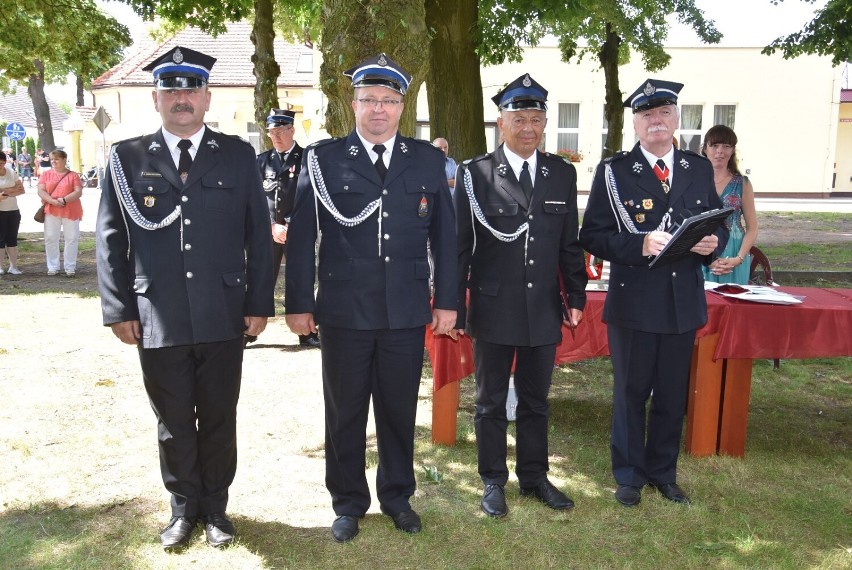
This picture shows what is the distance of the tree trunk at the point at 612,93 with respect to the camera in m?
18.3

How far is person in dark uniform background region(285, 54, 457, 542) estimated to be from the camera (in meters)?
3.82

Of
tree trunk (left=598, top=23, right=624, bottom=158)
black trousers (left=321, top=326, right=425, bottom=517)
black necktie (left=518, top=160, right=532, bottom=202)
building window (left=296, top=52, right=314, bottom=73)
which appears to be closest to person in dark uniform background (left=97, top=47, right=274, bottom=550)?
black trousers (left=321, top=326, right=425, bottom=517)

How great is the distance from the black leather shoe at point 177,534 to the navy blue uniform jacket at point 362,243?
44.4 inches

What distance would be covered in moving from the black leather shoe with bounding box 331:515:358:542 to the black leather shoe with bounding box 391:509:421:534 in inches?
8.2

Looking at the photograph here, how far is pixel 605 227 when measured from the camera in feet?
14.4

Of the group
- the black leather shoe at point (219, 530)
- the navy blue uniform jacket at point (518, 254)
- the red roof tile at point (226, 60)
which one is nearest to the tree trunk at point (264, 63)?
the navy blue uniform jacket at point (518, 254)

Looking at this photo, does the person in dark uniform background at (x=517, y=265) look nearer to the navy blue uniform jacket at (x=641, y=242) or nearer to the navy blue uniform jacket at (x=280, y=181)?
the navy blue uniform jacket at (x=641, y=242)

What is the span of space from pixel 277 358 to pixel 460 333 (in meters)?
3.82

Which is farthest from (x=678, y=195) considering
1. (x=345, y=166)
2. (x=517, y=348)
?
(x=345, y=166)

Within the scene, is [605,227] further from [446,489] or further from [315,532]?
[315,532]

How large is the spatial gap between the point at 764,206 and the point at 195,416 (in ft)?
90.0

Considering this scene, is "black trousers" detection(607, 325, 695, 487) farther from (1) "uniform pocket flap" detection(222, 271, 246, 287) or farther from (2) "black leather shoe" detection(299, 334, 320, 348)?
(2) "black leather shoe" detection(299, 334, 320, 348)

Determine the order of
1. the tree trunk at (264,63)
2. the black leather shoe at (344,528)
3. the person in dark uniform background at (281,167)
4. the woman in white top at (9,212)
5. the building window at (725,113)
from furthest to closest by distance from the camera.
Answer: the building window at (725,113), the tree trunk at (264,63), the woman in white top at (9,212), the person in dark uniform background at (281,167), the black leather shoe at (344,528)

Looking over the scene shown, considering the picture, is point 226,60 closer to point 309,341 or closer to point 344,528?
point 309,341
